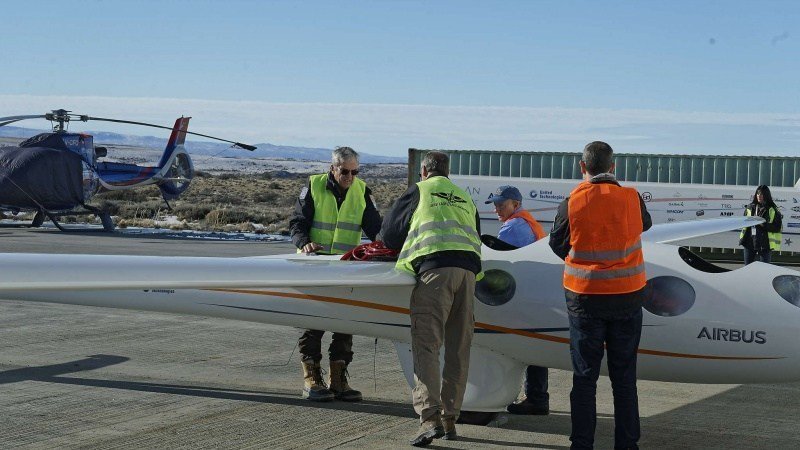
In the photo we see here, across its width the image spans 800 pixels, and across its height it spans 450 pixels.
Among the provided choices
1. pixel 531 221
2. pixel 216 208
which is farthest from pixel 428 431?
pixel 216 208

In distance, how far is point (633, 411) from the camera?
22.0ft

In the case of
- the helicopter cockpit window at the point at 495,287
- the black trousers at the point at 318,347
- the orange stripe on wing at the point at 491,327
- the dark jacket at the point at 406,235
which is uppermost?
the dark jacket at the point at 406,235

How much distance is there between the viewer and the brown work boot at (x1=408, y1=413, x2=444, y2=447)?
277 inches

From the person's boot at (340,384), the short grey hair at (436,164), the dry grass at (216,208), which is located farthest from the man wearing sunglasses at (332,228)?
the dry grass at (216,208)

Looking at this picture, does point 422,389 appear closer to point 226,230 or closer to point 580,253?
point 580,253

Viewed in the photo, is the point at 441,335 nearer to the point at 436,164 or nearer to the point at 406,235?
the point at 406,235

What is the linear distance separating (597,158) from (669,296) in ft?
4.87

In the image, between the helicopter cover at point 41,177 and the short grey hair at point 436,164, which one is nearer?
the short grey hair at point 436,164

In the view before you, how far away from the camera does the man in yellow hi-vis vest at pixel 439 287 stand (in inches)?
280

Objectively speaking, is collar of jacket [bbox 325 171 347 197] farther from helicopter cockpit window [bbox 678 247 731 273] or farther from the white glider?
helicopter cockpit window [bbox 678 247 731 273]

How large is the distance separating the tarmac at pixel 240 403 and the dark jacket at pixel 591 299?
4.05 ft

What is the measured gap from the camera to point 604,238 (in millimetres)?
6543

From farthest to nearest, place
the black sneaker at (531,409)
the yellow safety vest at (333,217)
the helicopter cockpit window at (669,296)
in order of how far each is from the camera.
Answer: the yellow safety vest at (333,217) < the black sneaker at (531,409) < the helicopter cockpit window at (669,296)

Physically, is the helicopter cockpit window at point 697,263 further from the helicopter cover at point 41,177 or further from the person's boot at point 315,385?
the helicopter cover at point 41,177
